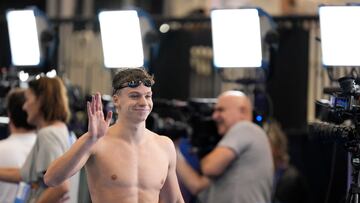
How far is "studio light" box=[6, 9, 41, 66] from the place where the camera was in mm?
5305

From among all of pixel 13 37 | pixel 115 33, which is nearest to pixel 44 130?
pixel 115 33

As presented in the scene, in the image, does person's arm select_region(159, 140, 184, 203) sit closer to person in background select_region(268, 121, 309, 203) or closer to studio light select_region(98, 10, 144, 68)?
studio light select_region(98, 10, 144, 68)

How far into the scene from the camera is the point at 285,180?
5875 millimetres

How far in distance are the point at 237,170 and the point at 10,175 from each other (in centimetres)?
123

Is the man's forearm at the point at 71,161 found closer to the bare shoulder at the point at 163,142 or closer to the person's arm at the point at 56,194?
the bare shoulder at the point at 163,142

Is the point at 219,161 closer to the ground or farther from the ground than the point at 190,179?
farther from the ground

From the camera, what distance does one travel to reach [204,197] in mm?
4602

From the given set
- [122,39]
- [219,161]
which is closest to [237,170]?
[219,161]

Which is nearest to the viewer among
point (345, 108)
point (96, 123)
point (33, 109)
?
point (96, 123)

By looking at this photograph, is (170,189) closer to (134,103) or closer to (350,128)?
(134,103)

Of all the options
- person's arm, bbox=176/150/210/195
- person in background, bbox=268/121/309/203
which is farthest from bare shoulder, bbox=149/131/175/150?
person in background, bbox=268/121/309/203

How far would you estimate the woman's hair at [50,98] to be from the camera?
405 cm

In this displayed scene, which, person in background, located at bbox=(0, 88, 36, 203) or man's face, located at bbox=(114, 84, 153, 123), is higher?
man's face, located at bbox=(114, 84, 153, 123)

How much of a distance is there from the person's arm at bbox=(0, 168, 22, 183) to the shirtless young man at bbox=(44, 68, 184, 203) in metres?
1.06
